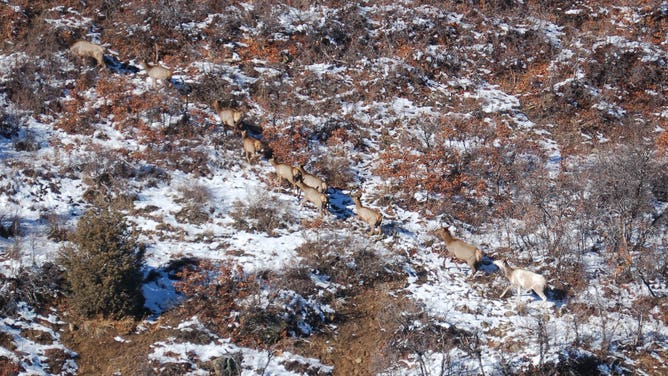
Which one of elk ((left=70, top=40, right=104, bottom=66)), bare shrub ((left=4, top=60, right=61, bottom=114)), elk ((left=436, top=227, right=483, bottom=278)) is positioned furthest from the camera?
elk ((left=70, top=40, right=104, bottom=66))

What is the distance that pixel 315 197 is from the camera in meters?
18.4

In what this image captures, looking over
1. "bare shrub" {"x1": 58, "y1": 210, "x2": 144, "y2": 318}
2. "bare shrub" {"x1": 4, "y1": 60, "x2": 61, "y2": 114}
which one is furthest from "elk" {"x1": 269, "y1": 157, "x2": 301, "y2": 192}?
"bare shrub" {"x1": 4, "y1": 60, "x2": 61, "y2": 114}

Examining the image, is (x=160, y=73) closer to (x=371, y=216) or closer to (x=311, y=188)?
(x=311, y=188)

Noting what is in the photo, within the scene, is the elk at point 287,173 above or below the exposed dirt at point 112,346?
above

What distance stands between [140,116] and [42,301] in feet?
28.7

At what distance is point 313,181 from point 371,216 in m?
2.46

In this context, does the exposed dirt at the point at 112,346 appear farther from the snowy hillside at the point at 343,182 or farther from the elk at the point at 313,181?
the elk at the point at 313,181

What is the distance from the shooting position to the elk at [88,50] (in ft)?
76.9

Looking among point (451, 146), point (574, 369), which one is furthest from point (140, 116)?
point (574, 369)

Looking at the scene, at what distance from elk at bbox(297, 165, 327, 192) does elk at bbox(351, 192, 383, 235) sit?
135 centimetres

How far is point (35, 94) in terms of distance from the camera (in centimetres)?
2173

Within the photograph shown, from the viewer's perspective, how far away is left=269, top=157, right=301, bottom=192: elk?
19.1m

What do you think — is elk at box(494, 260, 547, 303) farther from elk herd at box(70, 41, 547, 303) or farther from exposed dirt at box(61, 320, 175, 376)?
exposed dirt at box(61, 320, 175, 376)

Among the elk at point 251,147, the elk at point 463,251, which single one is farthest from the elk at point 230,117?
the elk at point 463,251
